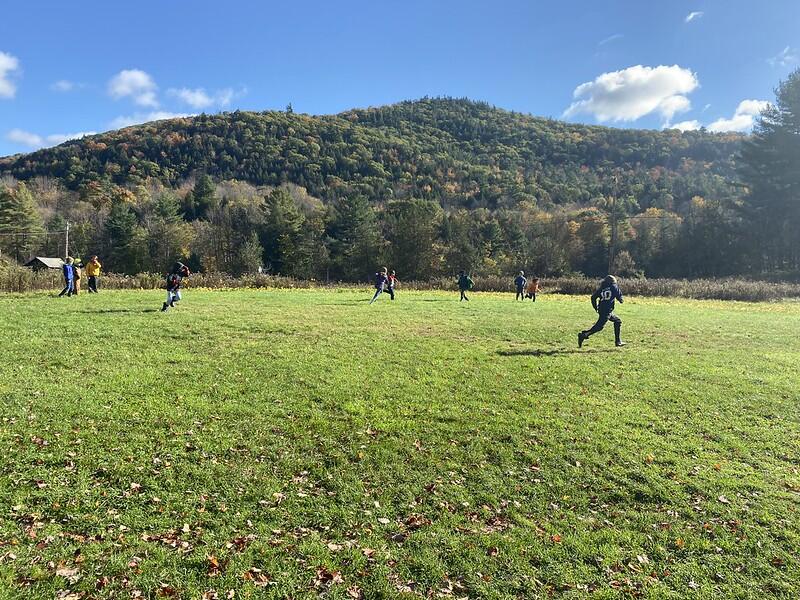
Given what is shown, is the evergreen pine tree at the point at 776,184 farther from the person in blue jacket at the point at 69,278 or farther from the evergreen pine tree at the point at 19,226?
the evergreen pine tree at the point at 19,226

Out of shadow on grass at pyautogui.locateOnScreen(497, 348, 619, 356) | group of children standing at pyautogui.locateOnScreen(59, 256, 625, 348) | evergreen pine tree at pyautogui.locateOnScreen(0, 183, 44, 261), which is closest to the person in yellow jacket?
group of children standing at pyautogui.locateOnScreen(59, 256, 625, 348)

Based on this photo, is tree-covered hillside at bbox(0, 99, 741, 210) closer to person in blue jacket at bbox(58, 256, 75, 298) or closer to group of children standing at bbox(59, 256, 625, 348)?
group of children standing at bbox(59, 256, 625, 348)

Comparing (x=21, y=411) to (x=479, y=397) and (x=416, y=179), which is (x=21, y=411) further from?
(x=416, y=179)

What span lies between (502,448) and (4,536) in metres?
6.31

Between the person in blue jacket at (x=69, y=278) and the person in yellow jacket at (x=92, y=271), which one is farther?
the person in yellow jacket at (x=92, y=271)

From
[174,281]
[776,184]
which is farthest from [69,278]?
[776,184]

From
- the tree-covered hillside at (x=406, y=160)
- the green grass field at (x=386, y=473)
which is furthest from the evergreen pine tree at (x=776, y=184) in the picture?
the green grass field at (x=386, y=473)

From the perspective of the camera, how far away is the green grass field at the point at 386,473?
187 inches

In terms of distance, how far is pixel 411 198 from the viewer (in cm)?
8469

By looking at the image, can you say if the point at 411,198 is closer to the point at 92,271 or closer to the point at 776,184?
the point at 776,184

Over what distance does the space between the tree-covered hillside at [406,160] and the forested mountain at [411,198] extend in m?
0.49

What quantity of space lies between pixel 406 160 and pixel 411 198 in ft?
150

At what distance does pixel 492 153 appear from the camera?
13588 centimetres

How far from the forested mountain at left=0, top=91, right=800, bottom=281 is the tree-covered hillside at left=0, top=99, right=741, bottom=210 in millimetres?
491
